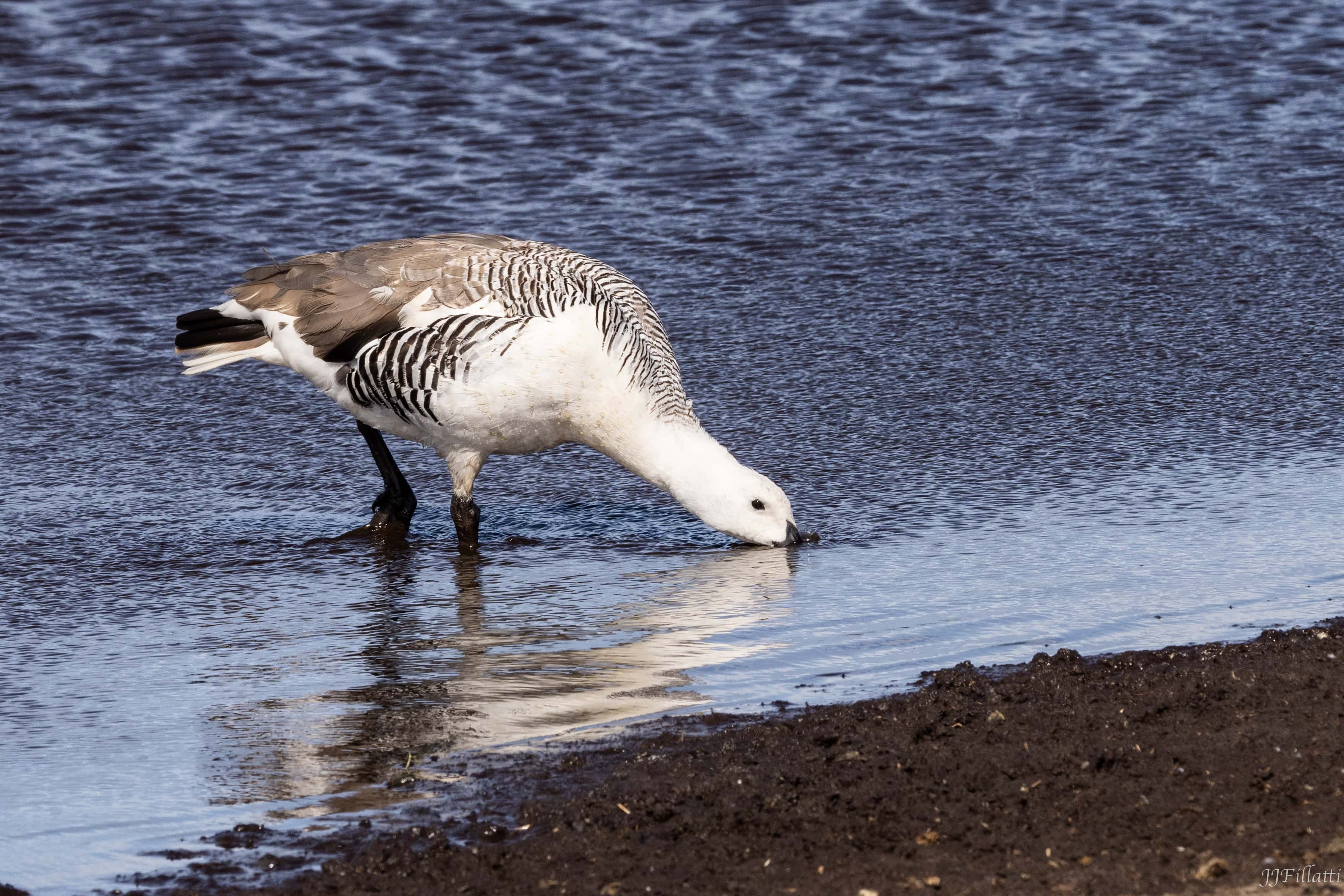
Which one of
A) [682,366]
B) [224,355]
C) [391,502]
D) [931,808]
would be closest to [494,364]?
[391,502]

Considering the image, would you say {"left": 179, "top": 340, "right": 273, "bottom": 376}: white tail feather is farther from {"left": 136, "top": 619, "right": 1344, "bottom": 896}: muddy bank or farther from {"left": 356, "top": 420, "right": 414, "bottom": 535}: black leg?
{"left": 136, "top": 619, "right": 1344, "bottom": 896}: muddy bank

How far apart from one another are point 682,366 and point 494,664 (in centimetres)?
367

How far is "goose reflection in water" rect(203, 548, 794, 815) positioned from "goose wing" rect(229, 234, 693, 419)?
91 cm

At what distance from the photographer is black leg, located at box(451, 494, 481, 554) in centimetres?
770

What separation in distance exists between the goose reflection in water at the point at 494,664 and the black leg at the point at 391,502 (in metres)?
0.22

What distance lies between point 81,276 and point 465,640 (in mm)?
5413

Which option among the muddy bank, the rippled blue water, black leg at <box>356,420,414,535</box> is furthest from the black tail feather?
the muddy bank

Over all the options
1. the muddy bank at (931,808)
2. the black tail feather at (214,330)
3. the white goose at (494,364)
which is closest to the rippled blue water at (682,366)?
the white goose at (494,364)

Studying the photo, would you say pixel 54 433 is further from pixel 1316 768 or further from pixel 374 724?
pixel 1316 768

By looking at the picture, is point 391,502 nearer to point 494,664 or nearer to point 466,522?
point 466,522

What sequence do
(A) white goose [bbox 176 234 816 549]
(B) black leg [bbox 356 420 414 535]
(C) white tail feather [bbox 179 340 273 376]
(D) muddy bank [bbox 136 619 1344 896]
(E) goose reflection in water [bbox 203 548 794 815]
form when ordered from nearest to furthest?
1. (D) muddy bank [bbox 136 619 1344 896]
2. (E) goose reflection in water [bbox 203 548 794 815]
3. (A) white goose [bbox 176 234 816 549]
4. (B) black leg [bbox 356 420 414 535]
5. (C) white tail feather [bbox 179 340 273 376]

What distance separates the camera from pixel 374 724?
555 cm

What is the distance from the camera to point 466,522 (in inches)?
305

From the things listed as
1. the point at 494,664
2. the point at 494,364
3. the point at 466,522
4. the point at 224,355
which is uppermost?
the point at 494,364
